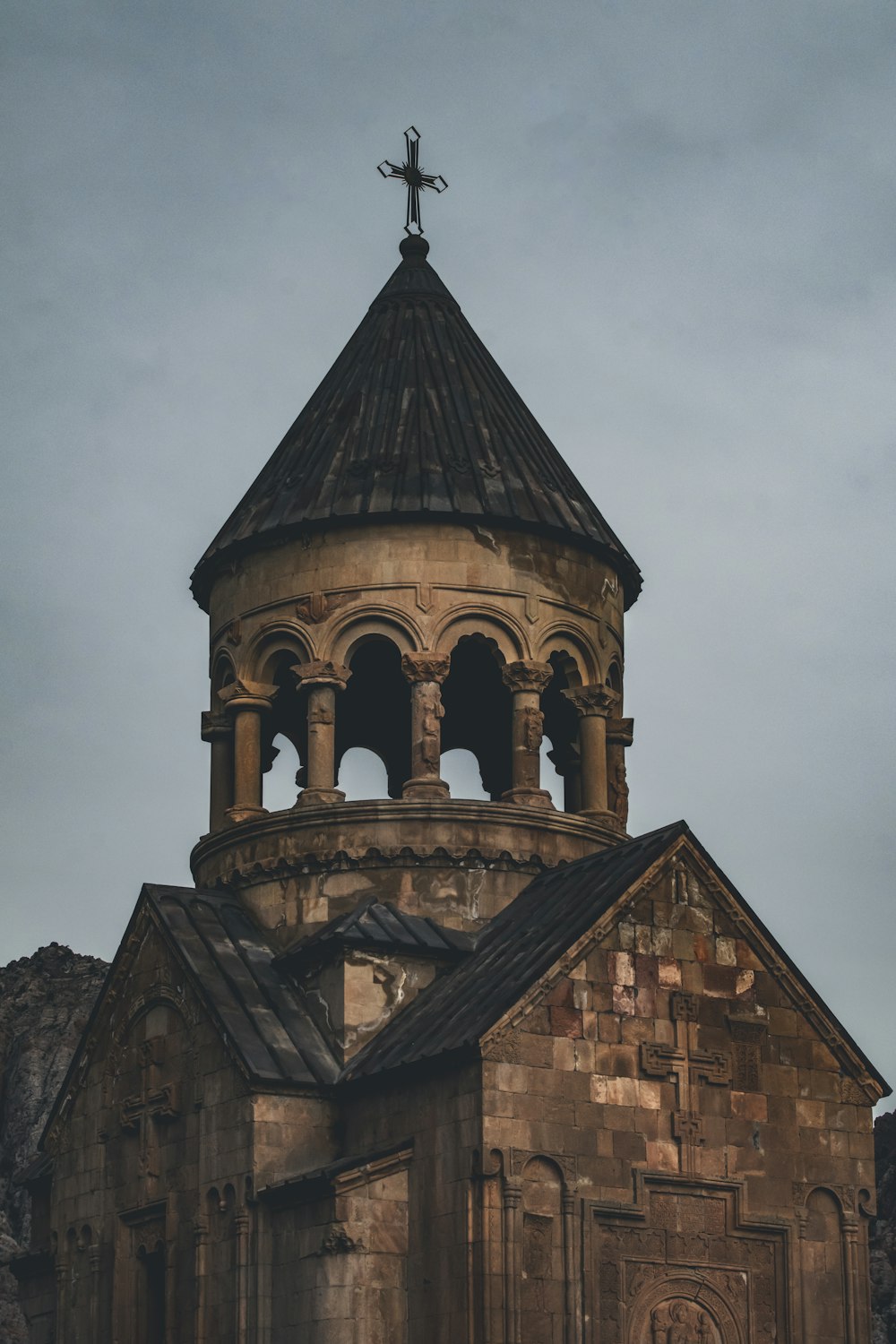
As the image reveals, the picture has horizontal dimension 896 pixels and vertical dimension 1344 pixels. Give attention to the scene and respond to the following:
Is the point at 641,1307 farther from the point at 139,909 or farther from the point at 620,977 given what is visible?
the point at 139,909

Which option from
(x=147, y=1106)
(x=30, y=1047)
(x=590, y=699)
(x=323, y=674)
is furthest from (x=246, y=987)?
(x=30, y=1047)

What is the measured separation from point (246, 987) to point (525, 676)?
18.2 ft

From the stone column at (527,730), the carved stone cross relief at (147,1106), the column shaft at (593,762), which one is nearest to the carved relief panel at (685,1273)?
the carved stone cross relief at (147,1106)

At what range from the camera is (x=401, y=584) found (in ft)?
116

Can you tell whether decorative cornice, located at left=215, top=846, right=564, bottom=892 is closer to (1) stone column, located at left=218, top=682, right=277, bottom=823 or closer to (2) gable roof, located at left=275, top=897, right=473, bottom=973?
(2) gable roof, located at left=275, top=897, right=473, bottom=973

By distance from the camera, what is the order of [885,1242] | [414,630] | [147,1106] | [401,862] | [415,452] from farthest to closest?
[885,1242]
[415,452]
[414,630]
[401,862]
[147,1106]

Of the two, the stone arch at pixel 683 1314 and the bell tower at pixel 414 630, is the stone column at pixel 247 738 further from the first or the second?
the stone arch at pixel 683 1314

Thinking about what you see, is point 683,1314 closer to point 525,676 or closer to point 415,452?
point 525,676

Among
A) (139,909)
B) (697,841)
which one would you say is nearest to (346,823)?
(139,909)

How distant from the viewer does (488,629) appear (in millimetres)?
35281

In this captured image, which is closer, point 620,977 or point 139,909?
point 620,977

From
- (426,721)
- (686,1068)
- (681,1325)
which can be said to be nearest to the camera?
(681,1325)

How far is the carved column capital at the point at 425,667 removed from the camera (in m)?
34.7

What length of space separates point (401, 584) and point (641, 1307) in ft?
33.8
